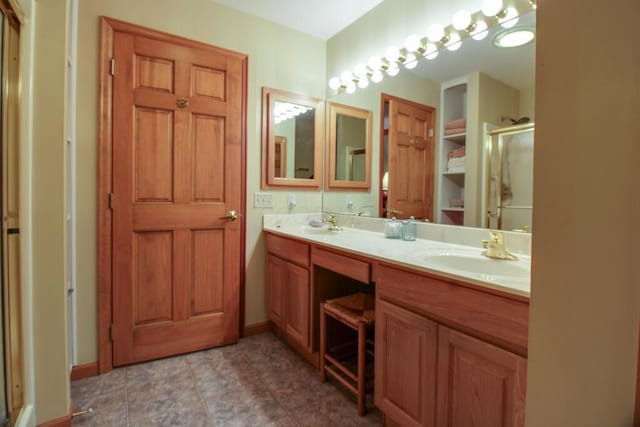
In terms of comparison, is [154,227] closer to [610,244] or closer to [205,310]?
[205,310]

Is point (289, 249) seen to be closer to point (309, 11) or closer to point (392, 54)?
point (392, 54)

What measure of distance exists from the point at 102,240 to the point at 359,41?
2.21 m

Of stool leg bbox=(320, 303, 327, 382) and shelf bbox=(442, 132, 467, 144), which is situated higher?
shelf bbox=(442, 132, 467, 144)

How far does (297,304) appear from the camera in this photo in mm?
1977

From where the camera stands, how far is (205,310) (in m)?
2.14

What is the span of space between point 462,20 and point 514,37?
284 mm

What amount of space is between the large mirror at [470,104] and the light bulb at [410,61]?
24 millimetres

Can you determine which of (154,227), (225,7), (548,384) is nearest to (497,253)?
(548,384)

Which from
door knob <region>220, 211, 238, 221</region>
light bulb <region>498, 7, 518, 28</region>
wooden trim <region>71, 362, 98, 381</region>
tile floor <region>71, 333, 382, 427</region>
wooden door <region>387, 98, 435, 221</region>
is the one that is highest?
light bulb <region>498, 7, 518, 28</region>

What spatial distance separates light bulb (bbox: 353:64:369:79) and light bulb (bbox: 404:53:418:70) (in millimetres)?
371

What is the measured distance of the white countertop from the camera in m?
0.94

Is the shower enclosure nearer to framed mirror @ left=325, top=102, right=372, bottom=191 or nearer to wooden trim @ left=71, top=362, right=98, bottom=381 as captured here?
framed mirror @ left=325, top=102, right=372, bottom=191

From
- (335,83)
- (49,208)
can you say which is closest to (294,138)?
(335,83)

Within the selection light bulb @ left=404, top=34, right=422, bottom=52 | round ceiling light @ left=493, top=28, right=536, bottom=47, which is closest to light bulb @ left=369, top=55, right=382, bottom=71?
light bulb @ left=404, top=34, right=422, bottom=52
